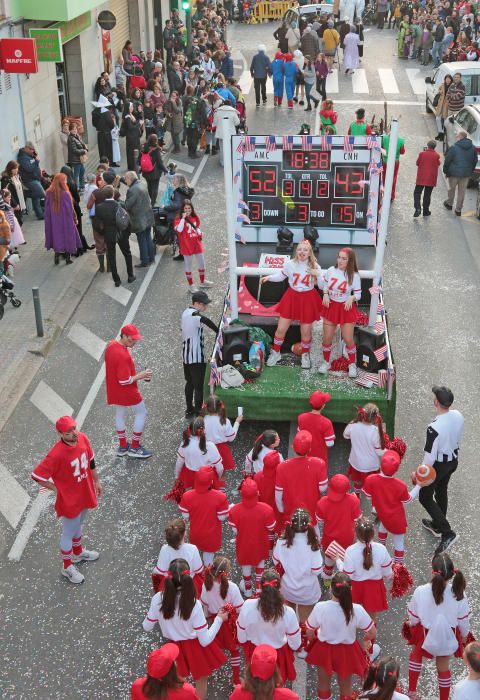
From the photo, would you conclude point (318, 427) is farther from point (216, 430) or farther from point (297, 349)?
point (297, 349)

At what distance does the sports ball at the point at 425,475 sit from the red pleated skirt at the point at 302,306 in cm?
296

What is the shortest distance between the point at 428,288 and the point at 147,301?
4.80 metres

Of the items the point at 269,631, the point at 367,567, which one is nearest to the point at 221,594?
the point at 269,631

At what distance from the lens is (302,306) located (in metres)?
10.5

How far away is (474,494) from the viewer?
9523mm

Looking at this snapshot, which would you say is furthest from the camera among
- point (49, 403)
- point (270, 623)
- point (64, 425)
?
point (49, 403)

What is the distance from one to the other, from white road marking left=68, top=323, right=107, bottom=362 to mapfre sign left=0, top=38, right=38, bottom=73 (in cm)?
577

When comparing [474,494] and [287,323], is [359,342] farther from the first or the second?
[474,494]

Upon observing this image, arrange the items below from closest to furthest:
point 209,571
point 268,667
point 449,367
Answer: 1. point 268,667
2. point 209,571
3. point 449,367

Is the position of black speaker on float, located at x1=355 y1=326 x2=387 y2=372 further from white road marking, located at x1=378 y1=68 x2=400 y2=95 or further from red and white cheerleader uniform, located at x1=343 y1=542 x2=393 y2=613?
white road marking, located at x1=378 y1=68 x2=400 y2=95

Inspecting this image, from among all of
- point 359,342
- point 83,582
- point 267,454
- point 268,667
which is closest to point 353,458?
point 267,454

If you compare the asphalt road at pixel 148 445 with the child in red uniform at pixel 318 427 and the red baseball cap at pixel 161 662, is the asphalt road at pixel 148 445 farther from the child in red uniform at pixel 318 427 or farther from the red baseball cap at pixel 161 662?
the red baseball cap at pixel 161 662

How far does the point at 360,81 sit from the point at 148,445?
2327 centimetres

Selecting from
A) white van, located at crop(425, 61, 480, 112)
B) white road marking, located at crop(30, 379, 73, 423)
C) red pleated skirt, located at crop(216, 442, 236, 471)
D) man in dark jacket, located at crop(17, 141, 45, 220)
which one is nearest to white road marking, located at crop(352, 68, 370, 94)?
white van, located at crop(425, 61, 480, 112)
